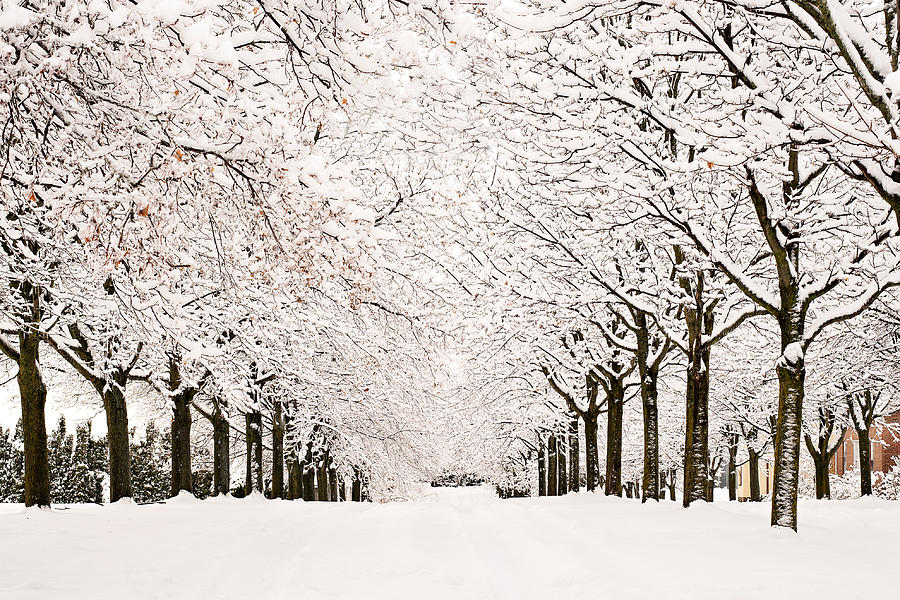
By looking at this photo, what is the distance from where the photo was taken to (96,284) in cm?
1246

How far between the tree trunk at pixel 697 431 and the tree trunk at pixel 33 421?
11.0 meters

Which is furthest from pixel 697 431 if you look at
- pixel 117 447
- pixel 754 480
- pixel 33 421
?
pixel 754 480

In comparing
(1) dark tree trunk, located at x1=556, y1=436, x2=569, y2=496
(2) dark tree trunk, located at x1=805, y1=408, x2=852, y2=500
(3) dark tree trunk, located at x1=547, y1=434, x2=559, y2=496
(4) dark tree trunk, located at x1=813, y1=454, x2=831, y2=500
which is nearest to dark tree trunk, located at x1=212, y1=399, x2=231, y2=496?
(1) dark tree trunk, located at x1=556, y1=436, x2=569, y2=496

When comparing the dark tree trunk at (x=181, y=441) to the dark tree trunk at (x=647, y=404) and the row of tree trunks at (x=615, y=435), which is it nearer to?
the row of tree trunks at (x=615, y=435)

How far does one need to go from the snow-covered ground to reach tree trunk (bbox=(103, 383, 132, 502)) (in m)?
4.03

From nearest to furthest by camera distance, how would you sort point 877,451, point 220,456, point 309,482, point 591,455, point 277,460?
point 591,455
point 220,456
point 277,460
point 309,482
point 877,451

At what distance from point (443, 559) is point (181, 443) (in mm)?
12665

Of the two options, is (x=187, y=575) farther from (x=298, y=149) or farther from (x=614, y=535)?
(x=614, y=535)

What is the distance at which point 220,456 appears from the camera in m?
21.3

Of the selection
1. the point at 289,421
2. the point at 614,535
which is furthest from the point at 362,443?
the point at 614,535

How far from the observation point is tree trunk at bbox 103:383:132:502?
16156 mm

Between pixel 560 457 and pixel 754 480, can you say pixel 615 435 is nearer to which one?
pixel 560 457

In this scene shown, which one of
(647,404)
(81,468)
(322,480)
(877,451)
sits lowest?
(81,468)

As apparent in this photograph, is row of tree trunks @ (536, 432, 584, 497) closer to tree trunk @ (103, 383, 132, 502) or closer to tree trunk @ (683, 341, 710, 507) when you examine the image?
tree trunk @ (683, 341, 710, 507)
